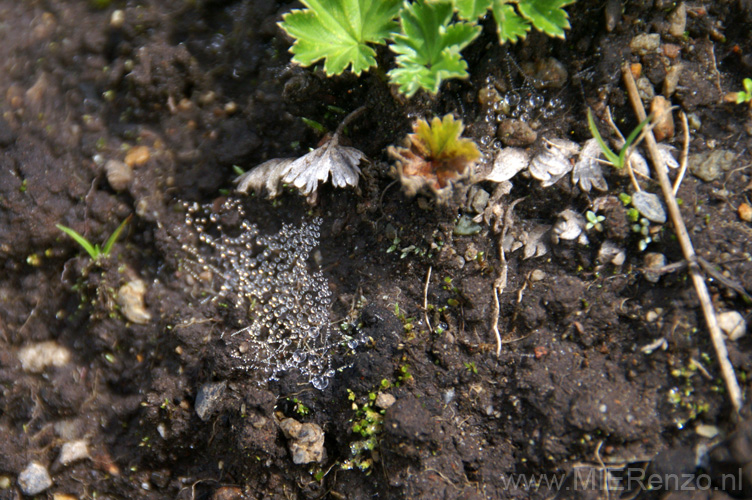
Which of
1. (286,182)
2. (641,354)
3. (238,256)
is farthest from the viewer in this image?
(238,256)

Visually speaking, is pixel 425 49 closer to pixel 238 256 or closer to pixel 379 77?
pixel 379 77

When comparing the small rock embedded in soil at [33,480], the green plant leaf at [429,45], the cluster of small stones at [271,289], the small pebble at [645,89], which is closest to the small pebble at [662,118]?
the small pebble at [645,89]

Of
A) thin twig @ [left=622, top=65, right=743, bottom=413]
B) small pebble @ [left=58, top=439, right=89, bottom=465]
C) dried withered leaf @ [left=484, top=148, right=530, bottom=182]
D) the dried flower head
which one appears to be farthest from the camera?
small pebble @ [left=58, top=439, right=89, bottom=465]

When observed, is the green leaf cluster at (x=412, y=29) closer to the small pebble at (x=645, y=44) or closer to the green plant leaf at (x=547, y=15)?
the green plant leaf at (x=547, y=15)

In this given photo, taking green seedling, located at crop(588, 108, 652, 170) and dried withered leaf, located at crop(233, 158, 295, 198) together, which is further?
dried withered leaf, located at crop(233, 158, 295, 198)

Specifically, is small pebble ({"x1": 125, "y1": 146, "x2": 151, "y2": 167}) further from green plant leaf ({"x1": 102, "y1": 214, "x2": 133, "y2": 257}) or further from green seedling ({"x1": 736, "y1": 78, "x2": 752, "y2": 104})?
green seedling ({"x1": 736, "y1": 78, "x2": 752, "y2": 104})

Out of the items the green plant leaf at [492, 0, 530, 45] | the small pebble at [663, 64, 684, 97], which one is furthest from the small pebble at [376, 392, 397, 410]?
the small pebble at [663, 64, 684, 97]

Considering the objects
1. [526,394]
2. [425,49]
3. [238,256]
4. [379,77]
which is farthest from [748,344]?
[238,256]
